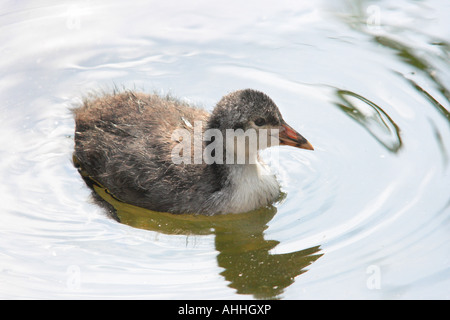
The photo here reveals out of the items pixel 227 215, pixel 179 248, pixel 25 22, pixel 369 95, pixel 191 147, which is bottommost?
pixel 179 248

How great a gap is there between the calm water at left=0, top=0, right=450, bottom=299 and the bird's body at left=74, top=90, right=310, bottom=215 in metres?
0.20

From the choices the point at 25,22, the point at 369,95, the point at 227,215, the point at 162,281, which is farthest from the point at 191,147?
the point at 25,22

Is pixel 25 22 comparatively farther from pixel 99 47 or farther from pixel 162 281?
pixel 162 281

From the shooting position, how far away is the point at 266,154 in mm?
7652

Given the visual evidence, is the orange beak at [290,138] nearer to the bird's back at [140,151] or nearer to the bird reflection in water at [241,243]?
the bird reflection in water at [241,243]

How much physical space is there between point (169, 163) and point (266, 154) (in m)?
1.45

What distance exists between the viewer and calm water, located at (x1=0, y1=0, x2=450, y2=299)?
588cm

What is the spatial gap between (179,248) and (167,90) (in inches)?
108

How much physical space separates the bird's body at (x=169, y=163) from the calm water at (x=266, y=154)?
0.66 feet

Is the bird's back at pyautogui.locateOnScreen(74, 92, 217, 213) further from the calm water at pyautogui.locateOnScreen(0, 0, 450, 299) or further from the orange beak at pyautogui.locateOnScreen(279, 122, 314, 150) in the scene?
the orange beak at pyautogui.locateOnScreen(279, 122, 314, 150)

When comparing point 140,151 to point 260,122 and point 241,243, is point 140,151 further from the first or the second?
point 241,243

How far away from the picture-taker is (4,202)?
22.5ft

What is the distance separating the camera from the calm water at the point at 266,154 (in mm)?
5875

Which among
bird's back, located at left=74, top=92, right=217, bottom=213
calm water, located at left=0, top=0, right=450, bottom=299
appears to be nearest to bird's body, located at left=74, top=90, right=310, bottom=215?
bird's back, located at left=74, top=92, right=217, bottom=213
